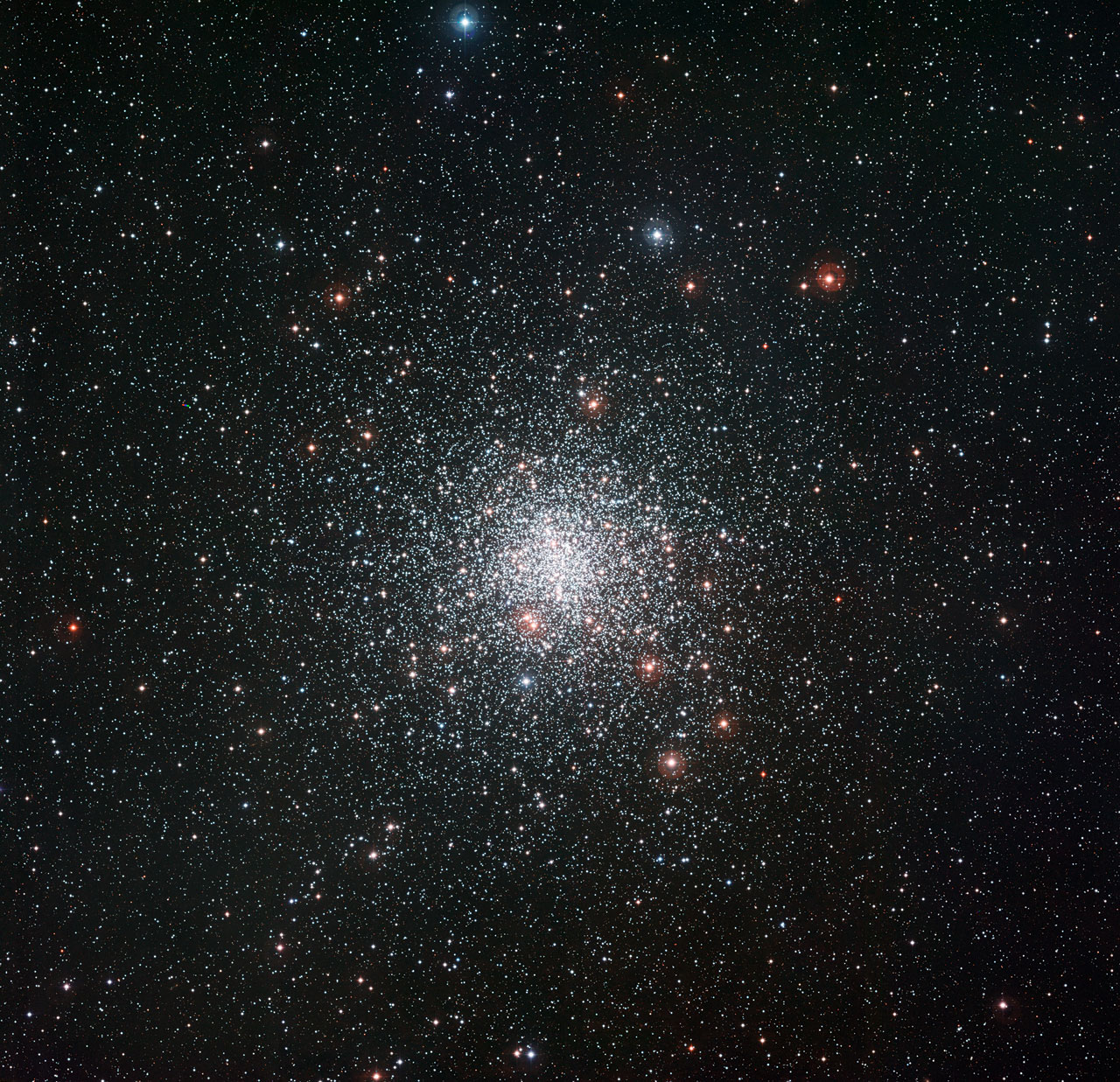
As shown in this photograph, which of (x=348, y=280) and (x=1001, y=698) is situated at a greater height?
(x=348, y=280)

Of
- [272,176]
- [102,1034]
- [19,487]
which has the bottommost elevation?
[102,1034]

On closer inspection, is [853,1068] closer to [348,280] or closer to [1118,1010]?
[1118,1010]

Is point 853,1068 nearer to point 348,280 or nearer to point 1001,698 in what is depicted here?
point 1001,698

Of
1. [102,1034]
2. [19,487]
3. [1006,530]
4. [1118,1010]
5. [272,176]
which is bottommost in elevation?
[1118,1010]

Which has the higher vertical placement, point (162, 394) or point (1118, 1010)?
point (162, 394)

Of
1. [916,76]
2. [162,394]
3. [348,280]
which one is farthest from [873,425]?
[162,394]

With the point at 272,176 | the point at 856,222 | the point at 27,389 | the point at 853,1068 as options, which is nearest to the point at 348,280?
the point at 272,176
